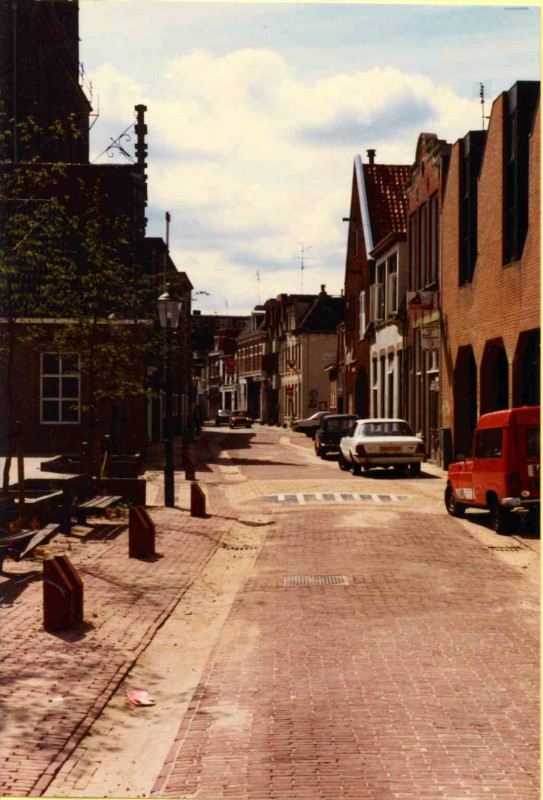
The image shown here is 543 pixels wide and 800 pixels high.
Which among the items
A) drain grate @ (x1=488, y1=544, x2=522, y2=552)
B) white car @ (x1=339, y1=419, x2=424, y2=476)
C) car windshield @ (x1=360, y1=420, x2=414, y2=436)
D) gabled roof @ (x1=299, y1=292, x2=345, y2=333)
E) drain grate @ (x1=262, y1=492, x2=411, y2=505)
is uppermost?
gabled roof @ (x1=299, y1=292, x2=345, y2=333)

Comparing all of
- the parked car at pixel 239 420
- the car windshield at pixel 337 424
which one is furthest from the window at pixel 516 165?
the parked car at pixel 239 420

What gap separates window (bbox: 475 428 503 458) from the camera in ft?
50.6

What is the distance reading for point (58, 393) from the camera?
34625 mm

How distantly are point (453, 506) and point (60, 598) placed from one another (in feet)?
34.7

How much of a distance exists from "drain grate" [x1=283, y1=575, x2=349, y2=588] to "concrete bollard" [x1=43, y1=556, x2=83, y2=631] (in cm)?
315

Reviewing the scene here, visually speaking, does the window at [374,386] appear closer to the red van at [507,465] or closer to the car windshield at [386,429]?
the car windshield at [386,429]

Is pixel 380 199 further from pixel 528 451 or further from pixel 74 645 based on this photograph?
pixel 74 645

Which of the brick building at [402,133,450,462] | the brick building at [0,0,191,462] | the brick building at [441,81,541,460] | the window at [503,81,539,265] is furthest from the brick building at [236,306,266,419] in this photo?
the window at [503,81,539,265]

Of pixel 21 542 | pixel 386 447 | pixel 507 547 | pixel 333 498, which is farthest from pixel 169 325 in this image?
pixel 386 447

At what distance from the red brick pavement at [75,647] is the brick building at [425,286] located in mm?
18717

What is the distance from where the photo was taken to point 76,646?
29.0ft

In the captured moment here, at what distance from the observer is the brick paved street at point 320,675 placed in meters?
5.73

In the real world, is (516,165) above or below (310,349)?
below

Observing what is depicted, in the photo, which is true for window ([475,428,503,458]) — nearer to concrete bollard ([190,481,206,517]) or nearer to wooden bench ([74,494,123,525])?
concrete bollard ([190,481,206,517])
